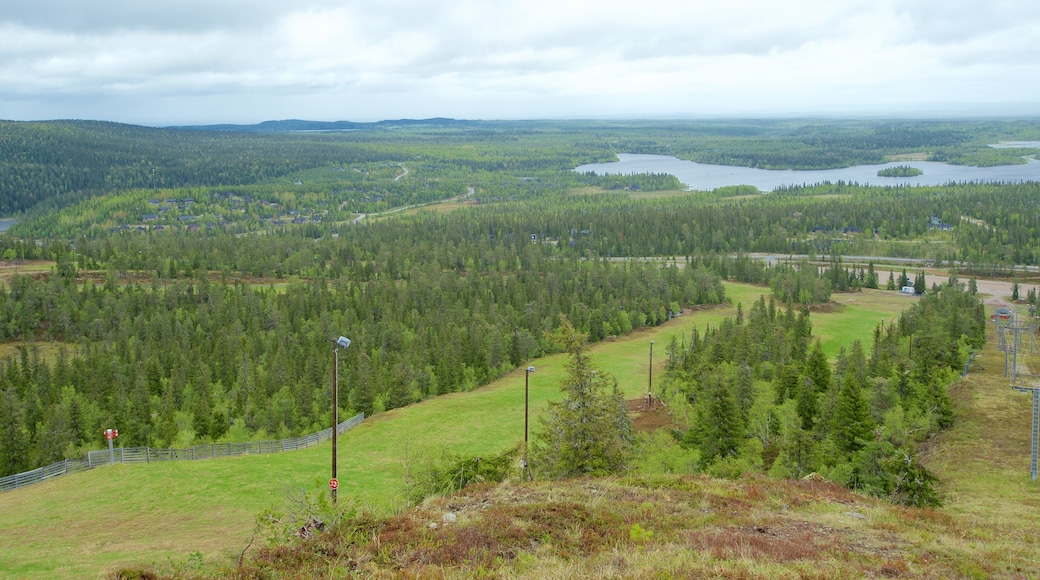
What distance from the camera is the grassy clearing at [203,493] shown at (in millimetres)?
25062

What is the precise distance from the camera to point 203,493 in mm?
34281

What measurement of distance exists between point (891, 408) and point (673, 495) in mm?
26167

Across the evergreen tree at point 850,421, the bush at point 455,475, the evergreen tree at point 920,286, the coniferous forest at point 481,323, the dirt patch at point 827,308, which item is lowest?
the dirt patch at point 827,308

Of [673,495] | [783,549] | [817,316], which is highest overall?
[783,549]

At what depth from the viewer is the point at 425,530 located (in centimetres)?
1791

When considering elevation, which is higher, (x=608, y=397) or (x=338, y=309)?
(x=608, y=397)

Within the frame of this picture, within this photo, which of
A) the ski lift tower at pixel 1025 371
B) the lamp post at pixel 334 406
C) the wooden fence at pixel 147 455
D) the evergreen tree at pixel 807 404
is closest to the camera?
the lamp post at pixel 334 406

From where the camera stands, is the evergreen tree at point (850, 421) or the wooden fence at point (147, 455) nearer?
the evergreen tree at point (850, 421)

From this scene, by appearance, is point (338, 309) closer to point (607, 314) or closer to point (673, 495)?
point (607, 314)

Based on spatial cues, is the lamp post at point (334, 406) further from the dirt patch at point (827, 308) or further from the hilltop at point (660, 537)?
the dirt patch at point (827, 308)

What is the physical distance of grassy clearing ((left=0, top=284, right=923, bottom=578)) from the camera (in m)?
25.1

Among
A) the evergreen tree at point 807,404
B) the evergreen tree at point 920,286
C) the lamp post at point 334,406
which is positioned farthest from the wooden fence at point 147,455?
the evergreen tree at point 920,286

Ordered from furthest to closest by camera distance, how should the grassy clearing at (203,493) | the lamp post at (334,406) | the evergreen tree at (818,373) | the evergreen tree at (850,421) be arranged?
the evergreen tree at (818,373) → the evergreen tree at (850,421) → the grassy clearing at (203,493) → the lamp post at (334,406)

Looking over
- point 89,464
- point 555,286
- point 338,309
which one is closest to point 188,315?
point 338,309
